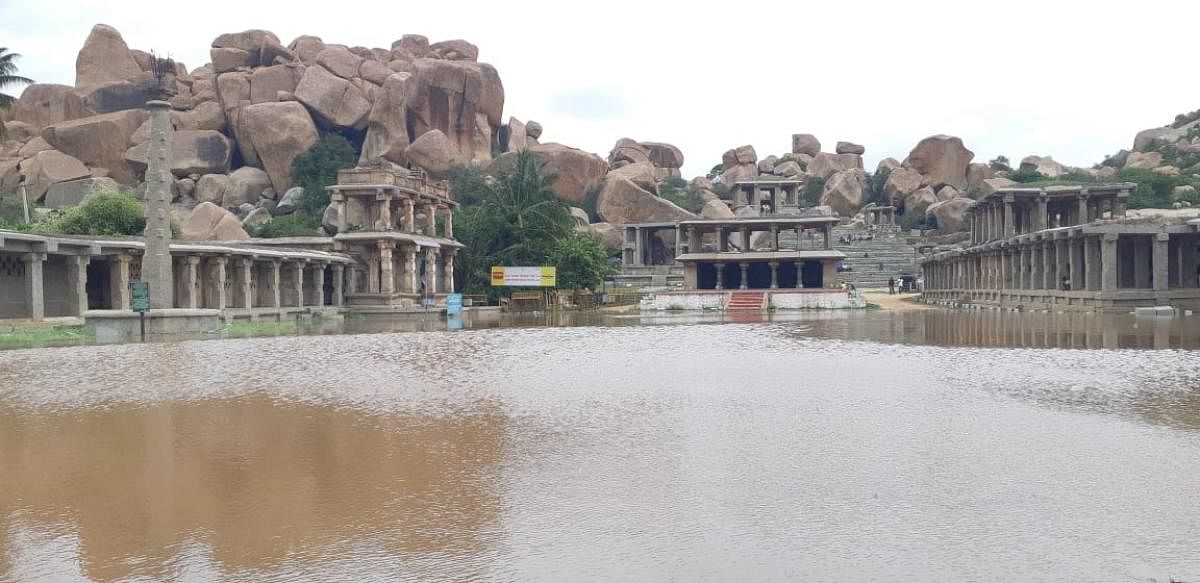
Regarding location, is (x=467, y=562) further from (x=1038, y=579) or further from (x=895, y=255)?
(x=895, y=255)

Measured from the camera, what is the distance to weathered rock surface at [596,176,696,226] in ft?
273

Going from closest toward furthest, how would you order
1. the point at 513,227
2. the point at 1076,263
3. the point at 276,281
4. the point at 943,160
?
the point at 1076,263 → the point at 276,281 → the point at 513,227 → the point at 943,160

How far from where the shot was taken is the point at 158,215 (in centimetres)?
3359

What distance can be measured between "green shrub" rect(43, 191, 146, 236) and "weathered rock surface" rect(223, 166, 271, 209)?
26523mm

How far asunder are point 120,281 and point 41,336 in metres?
8.11

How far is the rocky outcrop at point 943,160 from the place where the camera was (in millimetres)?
97125

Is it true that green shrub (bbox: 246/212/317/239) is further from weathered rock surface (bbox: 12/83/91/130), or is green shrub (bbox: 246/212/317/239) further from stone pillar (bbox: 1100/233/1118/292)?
stone pillar (bbox: 1100/233/1118/292)

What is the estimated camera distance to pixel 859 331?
96.4ft

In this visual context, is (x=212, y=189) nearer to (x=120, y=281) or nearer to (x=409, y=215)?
(x=409, y=215)

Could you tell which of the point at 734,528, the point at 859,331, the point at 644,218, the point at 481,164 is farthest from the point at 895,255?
the point at 734,528

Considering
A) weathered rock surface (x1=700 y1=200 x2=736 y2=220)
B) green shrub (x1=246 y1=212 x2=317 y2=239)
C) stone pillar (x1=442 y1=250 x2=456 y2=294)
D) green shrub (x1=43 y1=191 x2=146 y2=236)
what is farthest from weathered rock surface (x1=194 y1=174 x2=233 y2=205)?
weathered rock surface (x1=700 y1=200 x2=736 y2=220)

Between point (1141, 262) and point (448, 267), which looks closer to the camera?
point (1141, 262)

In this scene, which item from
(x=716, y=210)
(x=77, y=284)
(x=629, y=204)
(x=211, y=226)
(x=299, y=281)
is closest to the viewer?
(x=77, y=284)

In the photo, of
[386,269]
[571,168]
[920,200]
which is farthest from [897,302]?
[920,200]
